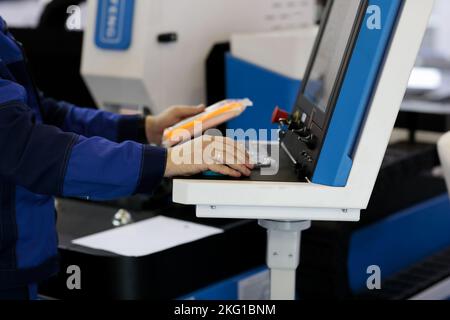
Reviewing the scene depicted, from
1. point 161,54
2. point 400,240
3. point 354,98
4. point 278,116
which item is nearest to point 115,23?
point 161,54

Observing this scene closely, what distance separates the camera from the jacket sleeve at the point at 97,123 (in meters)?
2.02

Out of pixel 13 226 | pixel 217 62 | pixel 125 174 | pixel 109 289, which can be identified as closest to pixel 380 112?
pixel 125 174

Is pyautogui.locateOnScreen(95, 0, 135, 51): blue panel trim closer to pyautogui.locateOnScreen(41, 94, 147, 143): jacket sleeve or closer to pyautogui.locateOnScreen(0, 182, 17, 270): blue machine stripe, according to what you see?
pyautogui.locateOnScreen(41, 94, 147, 143): jacket sleeve

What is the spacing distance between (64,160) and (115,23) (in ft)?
Result: 3.03

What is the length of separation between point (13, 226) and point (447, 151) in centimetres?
91

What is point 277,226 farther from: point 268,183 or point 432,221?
point 432,221

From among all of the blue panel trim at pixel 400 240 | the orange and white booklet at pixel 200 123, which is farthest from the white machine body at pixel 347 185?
the blue panel trim at pixel 400 240

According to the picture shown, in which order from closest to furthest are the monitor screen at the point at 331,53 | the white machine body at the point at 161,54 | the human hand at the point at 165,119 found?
the monitor screen at the point at 331,53
the human hand at the point at 165,119
the white machine body at the point at 161,54

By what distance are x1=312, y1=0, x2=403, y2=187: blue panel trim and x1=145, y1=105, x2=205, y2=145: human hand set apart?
563 millimetres

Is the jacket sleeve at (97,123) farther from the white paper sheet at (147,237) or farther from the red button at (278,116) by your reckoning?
the red button at (278,116)

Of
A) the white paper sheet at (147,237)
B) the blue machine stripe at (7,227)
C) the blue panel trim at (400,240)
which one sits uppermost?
the blue machine stripe at (7,227)

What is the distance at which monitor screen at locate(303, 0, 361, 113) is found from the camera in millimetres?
1542

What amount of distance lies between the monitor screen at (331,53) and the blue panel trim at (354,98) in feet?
0.16

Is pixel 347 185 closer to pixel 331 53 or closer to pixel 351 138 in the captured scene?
pixel 351 138
